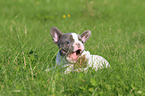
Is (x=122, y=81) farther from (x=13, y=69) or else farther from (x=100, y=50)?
(x=13, y=69)

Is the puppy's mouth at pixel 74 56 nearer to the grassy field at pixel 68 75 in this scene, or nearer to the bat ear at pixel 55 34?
the grassy field at pixel 68 75

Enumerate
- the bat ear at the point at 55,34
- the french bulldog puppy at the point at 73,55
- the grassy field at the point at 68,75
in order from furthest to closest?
1. the bat ear at the point at 55,34
2. the french bulldog puppy at the point at 73,55
3. the grassy field at the point at 68,75

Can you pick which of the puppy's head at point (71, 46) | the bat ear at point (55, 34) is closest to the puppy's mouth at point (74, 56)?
the puppy's head at point (71, 46)

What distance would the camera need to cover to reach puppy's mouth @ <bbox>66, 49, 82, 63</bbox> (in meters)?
3.97

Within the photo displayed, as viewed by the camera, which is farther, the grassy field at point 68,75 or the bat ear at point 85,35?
the bat ear at point 85,35

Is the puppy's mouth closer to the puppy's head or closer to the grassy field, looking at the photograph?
the puppy's head

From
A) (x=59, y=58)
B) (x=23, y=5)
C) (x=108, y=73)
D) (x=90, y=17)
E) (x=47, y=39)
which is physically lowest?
(x=108, y=73)

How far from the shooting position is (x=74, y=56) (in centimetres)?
Answer: 404

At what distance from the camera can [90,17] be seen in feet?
29.6

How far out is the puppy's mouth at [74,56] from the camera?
3971 mm

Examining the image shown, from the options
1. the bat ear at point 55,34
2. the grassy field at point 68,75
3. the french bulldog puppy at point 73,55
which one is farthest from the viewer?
the bat ear at point 55,34

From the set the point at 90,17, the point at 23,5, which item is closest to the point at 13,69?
the point at 90,17

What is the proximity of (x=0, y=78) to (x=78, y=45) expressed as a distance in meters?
1.40

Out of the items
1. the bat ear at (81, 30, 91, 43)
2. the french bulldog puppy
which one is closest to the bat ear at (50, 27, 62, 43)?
the french bulldog puppy
